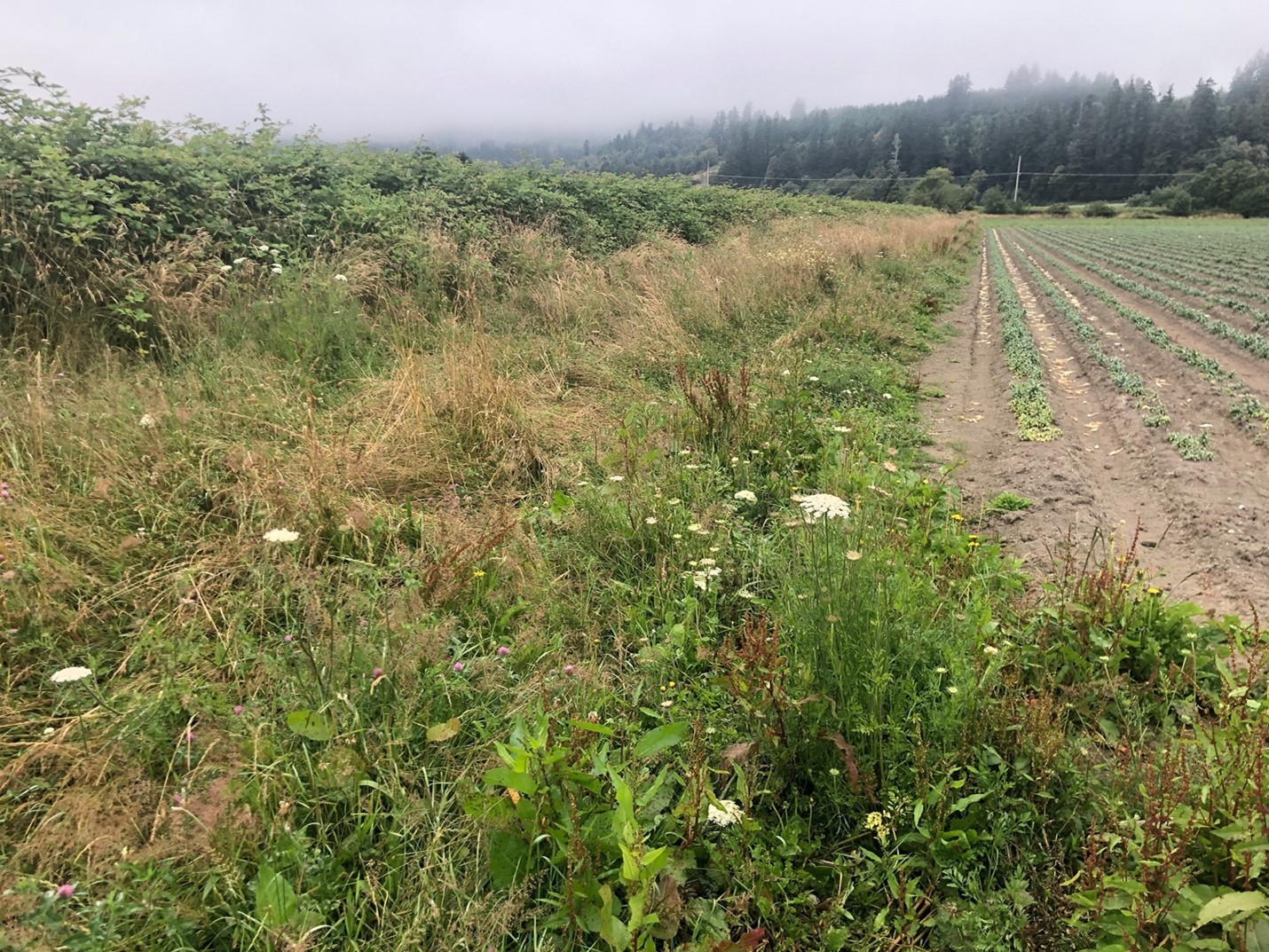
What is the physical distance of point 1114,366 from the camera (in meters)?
8.50

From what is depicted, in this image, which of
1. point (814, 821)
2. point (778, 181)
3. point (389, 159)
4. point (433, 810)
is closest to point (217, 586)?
point (433, 810)

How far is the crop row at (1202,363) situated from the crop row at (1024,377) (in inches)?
66.3

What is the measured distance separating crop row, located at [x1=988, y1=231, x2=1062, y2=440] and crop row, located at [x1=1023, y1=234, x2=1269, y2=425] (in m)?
1.68

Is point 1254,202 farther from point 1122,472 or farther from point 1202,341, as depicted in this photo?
point 1122,472

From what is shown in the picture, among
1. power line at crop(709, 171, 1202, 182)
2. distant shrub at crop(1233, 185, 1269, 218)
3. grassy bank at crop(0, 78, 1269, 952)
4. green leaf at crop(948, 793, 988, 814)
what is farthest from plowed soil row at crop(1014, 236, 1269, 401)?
power line at crop(709, 171, 1202, 182)

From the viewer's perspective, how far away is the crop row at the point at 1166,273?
12703 mm

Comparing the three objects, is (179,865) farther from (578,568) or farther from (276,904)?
(578,568)

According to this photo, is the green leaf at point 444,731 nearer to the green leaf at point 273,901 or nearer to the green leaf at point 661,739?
the green leaf at point 273,901

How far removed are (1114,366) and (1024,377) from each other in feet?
4.97

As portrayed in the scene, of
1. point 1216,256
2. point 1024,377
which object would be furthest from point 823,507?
point 1216,256

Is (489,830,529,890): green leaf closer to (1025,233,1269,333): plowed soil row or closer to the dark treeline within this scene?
(1025,233,1269,333): plowed soil row

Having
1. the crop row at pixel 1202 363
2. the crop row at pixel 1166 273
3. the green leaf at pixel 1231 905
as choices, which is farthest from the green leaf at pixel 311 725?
the crop row at pixel 1166 273

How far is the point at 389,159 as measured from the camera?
9703 mm

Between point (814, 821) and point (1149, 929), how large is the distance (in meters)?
0.88
